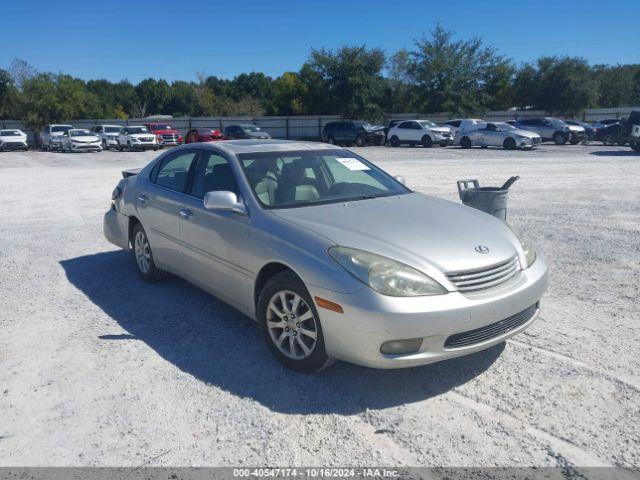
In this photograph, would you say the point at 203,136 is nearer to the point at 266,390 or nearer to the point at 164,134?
the point at 164,134

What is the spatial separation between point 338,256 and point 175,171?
8.44ft

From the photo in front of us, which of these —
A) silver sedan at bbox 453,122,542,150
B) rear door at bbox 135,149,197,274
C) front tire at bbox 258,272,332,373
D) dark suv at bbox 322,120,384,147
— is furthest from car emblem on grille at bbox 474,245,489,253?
dark suv at bbox 322,120,384,147

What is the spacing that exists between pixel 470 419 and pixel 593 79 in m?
49.9

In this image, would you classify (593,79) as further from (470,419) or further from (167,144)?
(470,419)

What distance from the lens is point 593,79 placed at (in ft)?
150

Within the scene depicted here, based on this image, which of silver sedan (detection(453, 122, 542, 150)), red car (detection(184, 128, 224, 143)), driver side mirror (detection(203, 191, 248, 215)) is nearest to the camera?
driver side mirror (detection(203, 191, 248, 215))

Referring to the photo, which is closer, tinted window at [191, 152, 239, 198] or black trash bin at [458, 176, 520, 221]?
tinted window at [191, 152, 239, 198]

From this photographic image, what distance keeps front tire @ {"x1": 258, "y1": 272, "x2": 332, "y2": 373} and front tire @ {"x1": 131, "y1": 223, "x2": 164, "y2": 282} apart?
2132mm

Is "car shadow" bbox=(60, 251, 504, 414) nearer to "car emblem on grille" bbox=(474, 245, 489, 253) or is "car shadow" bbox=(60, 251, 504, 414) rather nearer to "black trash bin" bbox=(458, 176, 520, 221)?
"car emblem on grille" bbox=(474, 245, 489, 253)

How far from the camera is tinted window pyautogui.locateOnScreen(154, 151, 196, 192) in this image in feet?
16.9

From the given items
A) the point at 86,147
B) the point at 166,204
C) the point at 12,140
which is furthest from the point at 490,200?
the point at 12,140

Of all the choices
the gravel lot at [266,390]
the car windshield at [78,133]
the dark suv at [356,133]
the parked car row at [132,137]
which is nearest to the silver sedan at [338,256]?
the gravel lot at [266,390]

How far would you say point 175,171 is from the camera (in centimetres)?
534

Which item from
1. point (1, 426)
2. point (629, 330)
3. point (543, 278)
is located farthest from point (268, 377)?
point (629, 330)
